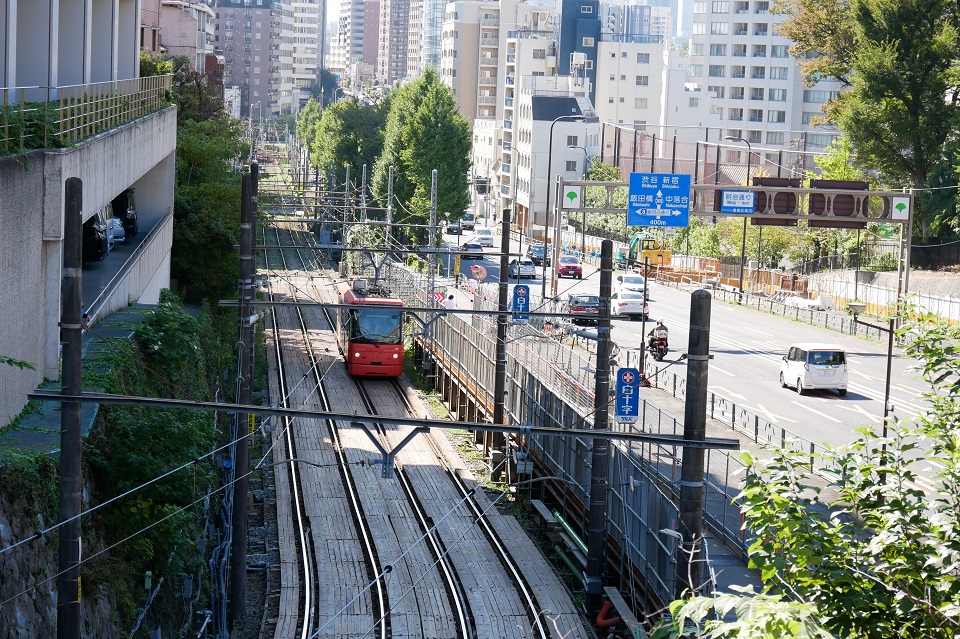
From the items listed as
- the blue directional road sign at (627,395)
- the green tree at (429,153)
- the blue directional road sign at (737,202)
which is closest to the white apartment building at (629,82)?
the green tree at (429,153)

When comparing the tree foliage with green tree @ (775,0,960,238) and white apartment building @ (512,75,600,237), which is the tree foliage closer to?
green tree @ (775,0,960,238)

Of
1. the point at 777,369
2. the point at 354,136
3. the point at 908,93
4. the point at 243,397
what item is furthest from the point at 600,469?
the point at 354,136

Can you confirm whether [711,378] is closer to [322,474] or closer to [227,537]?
[322,474]

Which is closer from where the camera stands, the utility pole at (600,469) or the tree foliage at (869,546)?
the tree foliage at (869,546)

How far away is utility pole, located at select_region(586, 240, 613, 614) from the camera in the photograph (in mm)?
16734

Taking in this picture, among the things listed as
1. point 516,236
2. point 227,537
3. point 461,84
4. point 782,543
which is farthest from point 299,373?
point 461,84

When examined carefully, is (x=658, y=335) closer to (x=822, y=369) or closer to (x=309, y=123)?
(x=822, y=369)

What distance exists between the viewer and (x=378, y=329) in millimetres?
32906

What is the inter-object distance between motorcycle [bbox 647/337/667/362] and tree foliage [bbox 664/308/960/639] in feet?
93.5

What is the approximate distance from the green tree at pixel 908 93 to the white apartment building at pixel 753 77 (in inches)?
1636

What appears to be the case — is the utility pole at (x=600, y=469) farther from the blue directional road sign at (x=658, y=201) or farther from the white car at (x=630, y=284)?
the white car at (x=630, y=284)

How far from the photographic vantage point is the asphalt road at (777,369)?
28.0m

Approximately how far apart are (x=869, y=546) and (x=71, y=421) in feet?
19.4

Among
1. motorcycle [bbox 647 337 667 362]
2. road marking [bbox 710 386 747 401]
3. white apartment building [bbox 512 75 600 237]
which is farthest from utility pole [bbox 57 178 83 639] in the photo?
white apartment building [bbox 512 75 600 237]
